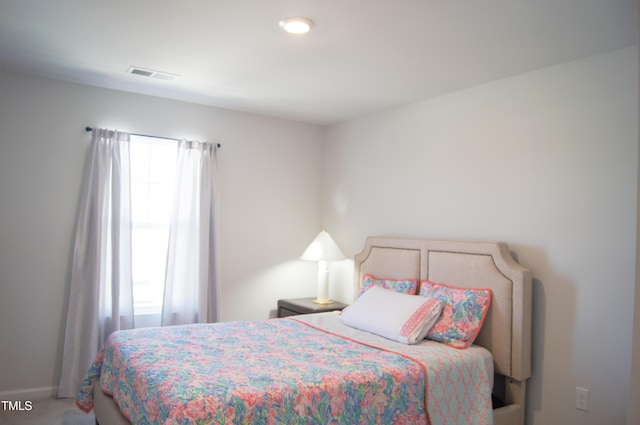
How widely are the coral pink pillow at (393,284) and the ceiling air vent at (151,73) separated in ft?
7.29

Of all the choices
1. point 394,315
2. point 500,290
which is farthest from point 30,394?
point 500,290

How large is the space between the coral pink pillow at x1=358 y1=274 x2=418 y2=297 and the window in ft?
5.86

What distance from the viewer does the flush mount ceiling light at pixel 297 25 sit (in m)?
2.43

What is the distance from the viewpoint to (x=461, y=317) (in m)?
3.08

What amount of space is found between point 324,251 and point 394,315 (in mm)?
1385

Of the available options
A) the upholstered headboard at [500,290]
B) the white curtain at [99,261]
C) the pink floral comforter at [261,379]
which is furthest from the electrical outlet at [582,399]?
the white curtain at [99,261]

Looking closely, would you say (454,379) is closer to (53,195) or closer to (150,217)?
(150,217)

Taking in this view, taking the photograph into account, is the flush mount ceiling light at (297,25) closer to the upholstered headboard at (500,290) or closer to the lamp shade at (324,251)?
the upholstered headboard at (500,290)

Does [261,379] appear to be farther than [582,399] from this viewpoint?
No

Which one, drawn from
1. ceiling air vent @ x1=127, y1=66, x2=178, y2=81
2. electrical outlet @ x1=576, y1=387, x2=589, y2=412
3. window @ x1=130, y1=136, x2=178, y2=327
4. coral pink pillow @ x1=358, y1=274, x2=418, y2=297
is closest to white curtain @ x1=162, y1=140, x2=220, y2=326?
window @ x1=130, y1=136, x2=178, y2=327

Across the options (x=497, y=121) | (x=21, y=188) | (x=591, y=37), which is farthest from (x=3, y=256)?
(x=591, y=37)

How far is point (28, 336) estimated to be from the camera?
3.56 m

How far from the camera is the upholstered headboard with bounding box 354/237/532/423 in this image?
9.66 feet

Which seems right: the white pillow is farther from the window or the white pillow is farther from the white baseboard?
the white baseboard
